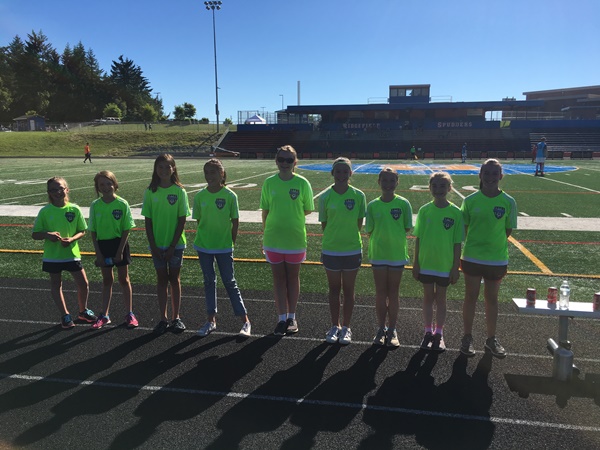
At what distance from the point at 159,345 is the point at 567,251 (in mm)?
7209

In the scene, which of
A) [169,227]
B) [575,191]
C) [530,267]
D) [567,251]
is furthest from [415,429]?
[575,191]

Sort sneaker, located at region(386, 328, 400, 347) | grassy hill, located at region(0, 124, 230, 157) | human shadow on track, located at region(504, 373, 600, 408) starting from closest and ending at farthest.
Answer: human shadow on track, located at region(504, 373, 600, 408) → sneaker, located at region(386, 328, 400, 347) → grassy hill, located at region(0, 124, 230, 157)

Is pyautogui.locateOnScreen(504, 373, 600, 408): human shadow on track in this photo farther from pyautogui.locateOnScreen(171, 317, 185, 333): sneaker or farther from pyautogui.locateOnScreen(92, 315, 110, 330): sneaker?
pyautogui.locateOnScreen(92, 315, 110, 330): sneaker

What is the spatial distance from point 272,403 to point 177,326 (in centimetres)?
176

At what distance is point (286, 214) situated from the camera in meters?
4.46

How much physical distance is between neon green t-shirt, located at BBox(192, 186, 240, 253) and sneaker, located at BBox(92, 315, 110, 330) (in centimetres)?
141

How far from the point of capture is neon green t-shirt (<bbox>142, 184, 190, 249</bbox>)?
4621mm

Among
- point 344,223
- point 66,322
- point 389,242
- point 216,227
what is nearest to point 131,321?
point 66,322

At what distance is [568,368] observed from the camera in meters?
3.69

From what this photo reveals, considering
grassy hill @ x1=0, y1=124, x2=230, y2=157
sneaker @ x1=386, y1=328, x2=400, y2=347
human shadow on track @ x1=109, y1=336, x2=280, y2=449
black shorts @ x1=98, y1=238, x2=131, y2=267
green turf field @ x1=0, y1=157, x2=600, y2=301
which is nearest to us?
human shadow on track @ x1=109, y1=336, x2=280, y2=449

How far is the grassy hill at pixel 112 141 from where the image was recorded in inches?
1950

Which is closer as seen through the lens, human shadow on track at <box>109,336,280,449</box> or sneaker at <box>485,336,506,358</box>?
human shadow on track at <box>109,336,280,449</box>

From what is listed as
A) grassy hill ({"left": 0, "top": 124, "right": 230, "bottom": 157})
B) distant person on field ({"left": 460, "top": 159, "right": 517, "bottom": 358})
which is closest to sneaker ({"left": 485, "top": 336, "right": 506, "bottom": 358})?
distant person on field ({"left": 460, "top": 159, "right": 517, "bottom": 358})

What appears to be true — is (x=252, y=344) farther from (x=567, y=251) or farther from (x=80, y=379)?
(x=567, y=251)
